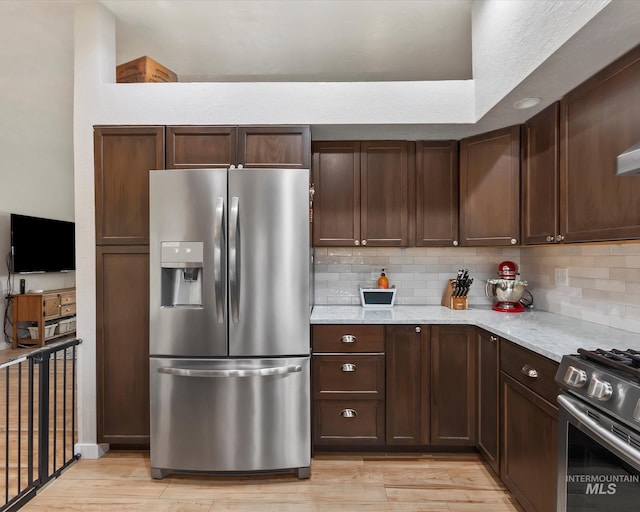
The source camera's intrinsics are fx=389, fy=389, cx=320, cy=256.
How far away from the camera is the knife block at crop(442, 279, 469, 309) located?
3.00 meters

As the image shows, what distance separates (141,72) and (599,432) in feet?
10.2

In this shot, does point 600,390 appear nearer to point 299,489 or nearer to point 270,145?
point 299,489

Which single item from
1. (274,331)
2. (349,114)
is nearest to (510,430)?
(274,331)

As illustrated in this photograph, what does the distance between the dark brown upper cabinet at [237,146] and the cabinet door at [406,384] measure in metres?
1.32

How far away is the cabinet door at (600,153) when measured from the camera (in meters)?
1.63

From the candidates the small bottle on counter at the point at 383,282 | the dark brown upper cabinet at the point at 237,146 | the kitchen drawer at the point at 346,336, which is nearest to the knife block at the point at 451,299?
the small bottle on counter at the point at 383,282

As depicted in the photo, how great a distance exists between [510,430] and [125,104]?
3004 millimetres

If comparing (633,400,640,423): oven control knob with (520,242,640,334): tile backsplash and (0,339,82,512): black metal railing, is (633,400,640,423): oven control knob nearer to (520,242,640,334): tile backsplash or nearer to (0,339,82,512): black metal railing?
(520,242,640,334): tile backsplash

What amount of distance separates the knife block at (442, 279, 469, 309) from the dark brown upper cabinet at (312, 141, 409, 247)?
0.55 m

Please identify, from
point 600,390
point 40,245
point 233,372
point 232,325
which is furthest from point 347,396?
point 40,245

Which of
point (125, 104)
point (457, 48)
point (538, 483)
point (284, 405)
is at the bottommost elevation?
point (538, 483)

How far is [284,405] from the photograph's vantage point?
228cm

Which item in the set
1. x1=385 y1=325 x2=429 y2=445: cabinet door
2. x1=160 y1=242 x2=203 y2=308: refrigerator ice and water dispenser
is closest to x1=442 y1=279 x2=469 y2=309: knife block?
x1=385 y1=325 x2=429 y2=445: cabinet door

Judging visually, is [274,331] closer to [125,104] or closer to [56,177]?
[125,104]
